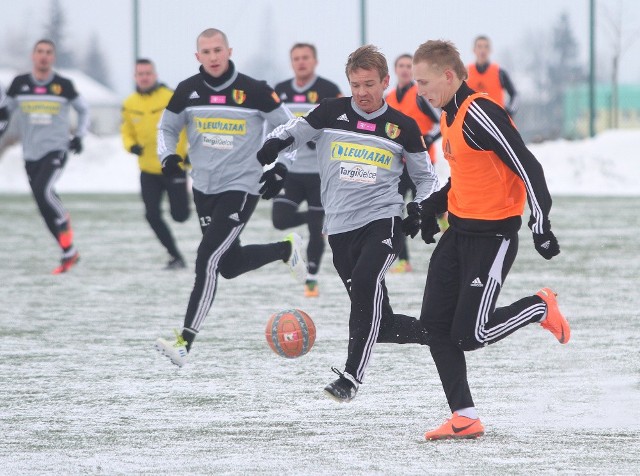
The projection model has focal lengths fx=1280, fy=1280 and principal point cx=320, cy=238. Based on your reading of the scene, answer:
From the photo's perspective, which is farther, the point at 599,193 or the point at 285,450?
the point at 599,193

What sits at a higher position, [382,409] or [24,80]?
[24,80]

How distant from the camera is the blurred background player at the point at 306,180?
11336 mm

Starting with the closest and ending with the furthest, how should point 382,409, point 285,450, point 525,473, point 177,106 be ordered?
point 525,473 < point 285,450 < point 382,409 < point 177,106

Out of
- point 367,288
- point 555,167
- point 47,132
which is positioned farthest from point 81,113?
point 555,167

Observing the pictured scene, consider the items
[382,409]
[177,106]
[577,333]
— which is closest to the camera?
[382,409]

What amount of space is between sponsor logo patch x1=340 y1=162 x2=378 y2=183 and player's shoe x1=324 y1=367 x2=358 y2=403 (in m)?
1.05

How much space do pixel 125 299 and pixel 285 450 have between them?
573 centimetres

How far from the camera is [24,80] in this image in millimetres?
13297

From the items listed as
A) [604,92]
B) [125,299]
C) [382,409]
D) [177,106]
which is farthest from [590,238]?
[604,92]

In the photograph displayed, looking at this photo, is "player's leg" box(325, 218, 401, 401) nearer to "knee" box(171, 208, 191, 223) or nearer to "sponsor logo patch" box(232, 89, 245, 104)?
"sponsor logo patch" box(232, 89, 245, 104)

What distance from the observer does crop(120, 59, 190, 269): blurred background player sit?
43.2 feet

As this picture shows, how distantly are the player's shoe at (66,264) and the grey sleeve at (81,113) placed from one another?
130 centimetres

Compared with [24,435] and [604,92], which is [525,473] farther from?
[604,92]

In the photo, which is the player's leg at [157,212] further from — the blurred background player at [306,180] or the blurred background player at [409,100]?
the blurred background player at [409,100]
